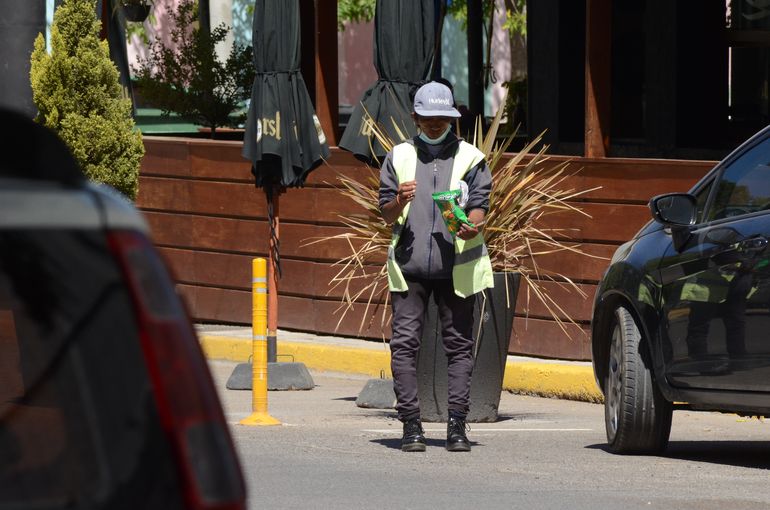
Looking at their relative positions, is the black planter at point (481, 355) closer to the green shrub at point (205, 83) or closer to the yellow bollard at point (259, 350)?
the yellow bollard at point (259, 350)

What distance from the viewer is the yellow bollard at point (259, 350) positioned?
9992 millimetres

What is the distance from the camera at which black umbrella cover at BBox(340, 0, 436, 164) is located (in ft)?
36.3

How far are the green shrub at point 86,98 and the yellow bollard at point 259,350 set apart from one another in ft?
14.4

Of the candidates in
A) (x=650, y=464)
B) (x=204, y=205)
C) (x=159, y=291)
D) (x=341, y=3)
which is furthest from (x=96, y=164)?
(x=341, y=3)

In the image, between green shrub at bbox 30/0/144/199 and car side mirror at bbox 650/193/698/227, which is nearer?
car side mirror at bbox 650/193/698/227

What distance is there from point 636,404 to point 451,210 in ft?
4.37

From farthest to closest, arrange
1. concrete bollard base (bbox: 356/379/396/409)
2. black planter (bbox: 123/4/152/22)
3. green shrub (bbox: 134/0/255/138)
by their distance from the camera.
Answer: black planter (bbox: 123/4/152/22), green shrub (bbox: 134/0/255/138), concrete bollard base (bbox: 356/379/396/409)

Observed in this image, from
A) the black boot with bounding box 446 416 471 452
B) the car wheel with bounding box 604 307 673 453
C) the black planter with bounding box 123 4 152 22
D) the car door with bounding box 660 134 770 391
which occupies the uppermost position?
the black planter with bounding box 123 4 152 22

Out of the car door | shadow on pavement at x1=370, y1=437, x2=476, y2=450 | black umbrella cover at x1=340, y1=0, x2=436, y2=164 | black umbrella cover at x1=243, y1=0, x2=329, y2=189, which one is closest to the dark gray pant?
shadow on pavement at x1=370, y1=437, x2=476, y2=450

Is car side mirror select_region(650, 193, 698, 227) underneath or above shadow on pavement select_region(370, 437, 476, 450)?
above

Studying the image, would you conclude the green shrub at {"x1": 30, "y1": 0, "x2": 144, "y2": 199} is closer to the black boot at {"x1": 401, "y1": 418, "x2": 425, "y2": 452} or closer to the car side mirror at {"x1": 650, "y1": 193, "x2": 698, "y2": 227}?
the black boot at {"x1": 401, "y1": 418, "x2": 425, "y2": 452}

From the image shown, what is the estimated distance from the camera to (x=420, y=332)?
9156 millimetres

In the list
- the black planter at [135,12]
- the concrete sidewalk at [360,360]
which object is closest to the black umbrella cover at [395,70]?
the concrete sidewalk at [360,360]

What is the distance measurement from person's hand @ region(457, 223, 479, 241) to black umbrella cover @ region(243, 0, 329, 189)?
333 cm
